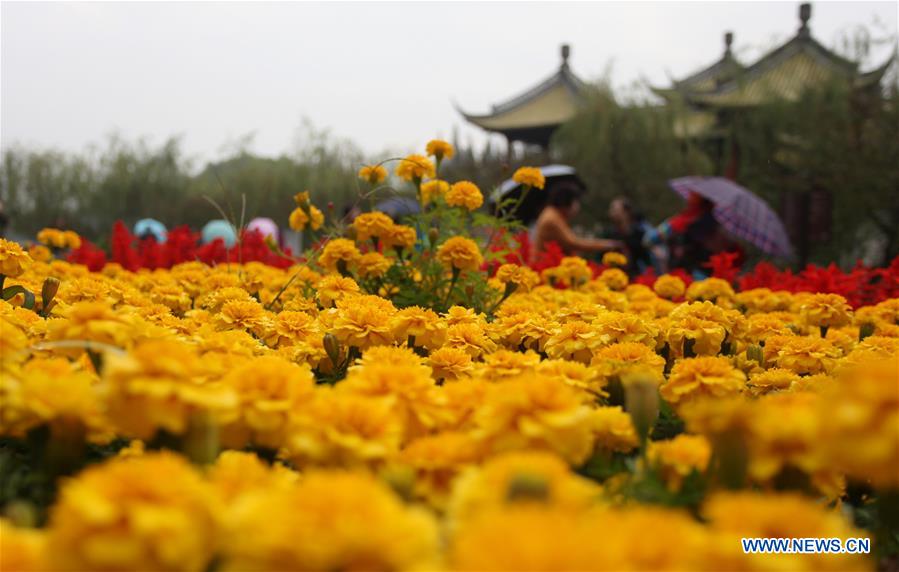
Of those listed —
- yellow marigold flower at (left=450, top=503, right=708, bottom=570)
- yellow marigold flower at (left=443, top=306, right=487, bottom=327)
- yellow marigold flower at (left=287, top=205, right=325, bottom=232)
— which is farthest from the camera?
yellow marigold flower at (left=287, top=205, right=325, bottom=232)

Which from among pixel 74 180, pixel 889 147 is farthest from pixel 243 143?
pixel 889 147

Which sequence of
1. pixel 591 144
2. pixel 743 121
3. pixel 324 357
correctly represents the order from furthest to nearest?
pixel 591 144
pixel 743 121
pixel 324 357

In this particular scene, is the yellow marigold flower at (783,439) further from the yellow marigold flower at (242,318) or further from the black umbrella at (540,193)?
the black umbrella at (540,193)

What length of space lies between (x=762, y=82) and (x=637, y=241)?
7.86 m

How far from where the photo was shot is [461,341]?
1.49 meters

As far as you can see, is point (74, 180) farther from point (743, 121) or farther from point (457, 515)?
point (457, 515)

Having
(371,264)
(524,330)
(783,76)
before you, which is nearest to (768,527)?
(524,330)

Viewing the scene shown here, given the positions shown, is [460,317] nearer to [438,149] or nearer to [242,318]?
[242,318]

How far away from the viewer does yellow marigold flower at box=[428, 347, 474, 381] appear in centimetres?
126

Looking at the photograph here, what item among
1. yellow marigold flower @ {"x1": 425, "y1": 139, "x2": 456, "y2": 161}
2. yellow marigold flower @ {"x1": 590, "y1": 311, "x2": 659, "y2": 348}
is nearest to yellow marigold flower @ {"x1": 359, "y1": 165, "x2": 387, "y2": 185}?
yellow marigold flower @ {"x1": 425, "y1": 139, "x2": 456, "y2": 161}

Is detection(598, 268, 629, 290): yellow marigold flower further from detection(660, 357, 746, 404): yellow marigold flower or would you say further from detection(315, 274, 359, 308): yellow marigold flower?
detection(660, 357, 746, 404): yellow marigold flower

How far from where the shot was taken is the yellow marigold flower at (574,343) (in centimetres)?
144

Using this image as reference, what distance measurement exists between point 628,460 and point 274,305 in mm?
1572

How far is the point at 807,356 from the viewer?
5.12 ft
